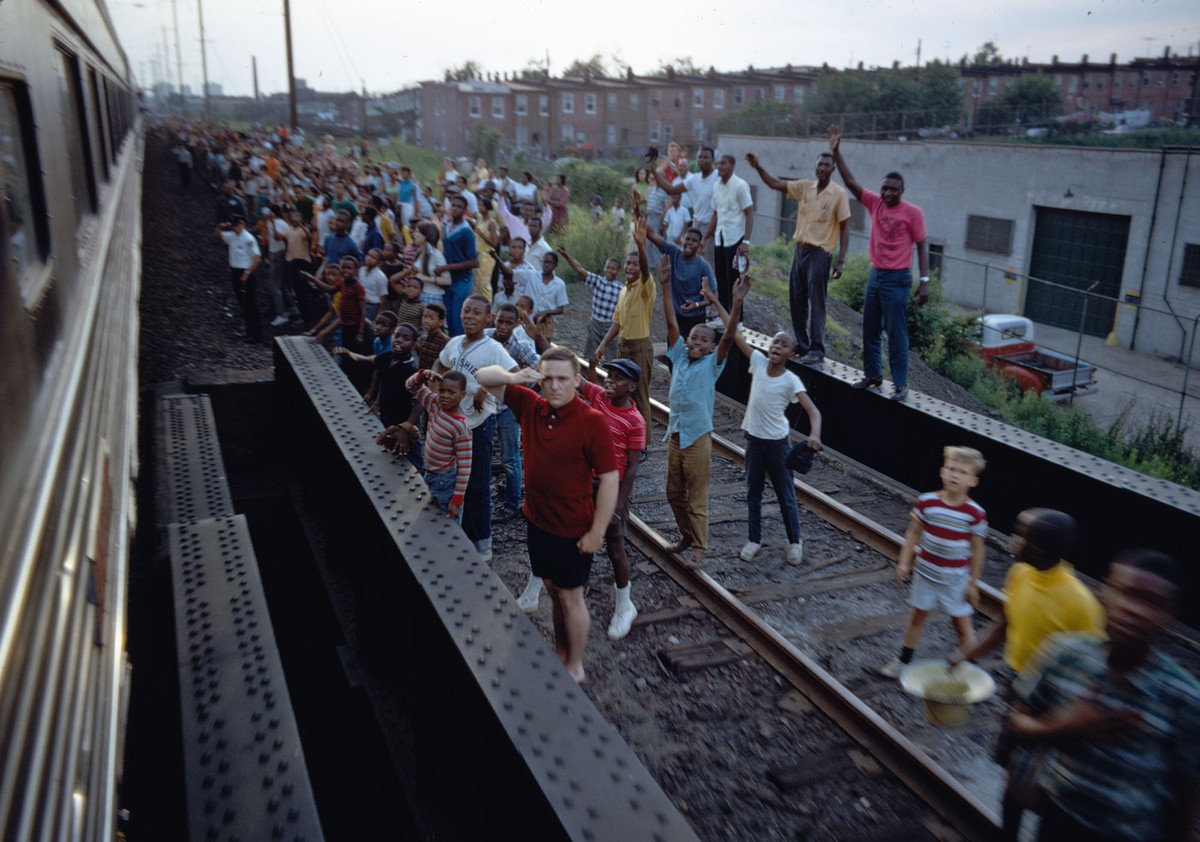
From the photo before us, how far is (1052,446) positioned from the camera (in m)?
6.85

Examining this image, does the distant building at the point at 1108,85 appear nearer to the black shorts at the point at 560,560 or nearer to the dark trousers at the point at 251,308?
the dark trousers at the point at 251,308

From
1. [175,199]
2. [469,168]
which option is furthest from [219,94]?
[175,199]

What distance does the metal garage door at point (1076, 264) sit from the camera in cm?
2689

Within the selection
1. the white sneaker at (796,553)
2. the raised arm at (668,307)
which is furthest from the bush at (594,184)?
the white sneaker at (796,553)

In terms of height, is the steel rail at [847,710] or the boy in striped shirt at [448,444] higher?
the boy in striped shirt at [448,444]

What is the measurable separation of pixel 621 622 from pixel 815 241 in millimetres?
4372

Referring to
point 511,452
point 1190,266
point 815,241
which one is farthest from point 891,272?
point 1190,266

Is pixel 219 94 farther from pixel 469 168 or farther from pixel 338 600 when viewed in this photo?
pixel 338 600

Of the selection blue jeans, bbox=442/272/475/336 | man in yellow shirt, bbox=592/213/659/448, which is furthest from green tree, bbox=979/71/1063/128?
man in yellow shirt, bbox=592/213/659/448

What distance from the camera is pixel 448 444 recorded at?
19.8ft

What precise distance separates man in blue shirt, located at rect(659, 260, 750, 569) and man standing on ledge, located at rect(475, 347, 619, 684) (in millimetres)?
1629

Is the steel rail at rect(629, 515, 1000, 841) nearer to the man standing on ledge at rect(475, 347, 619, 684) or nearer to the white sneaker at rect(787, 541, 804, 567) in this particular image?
the white sneaker at rect(787, 541, 804, 567)

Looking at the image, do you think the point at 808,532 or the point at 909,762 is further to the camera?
the point at 808,532

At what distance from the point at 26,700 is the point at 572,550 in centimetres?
339
